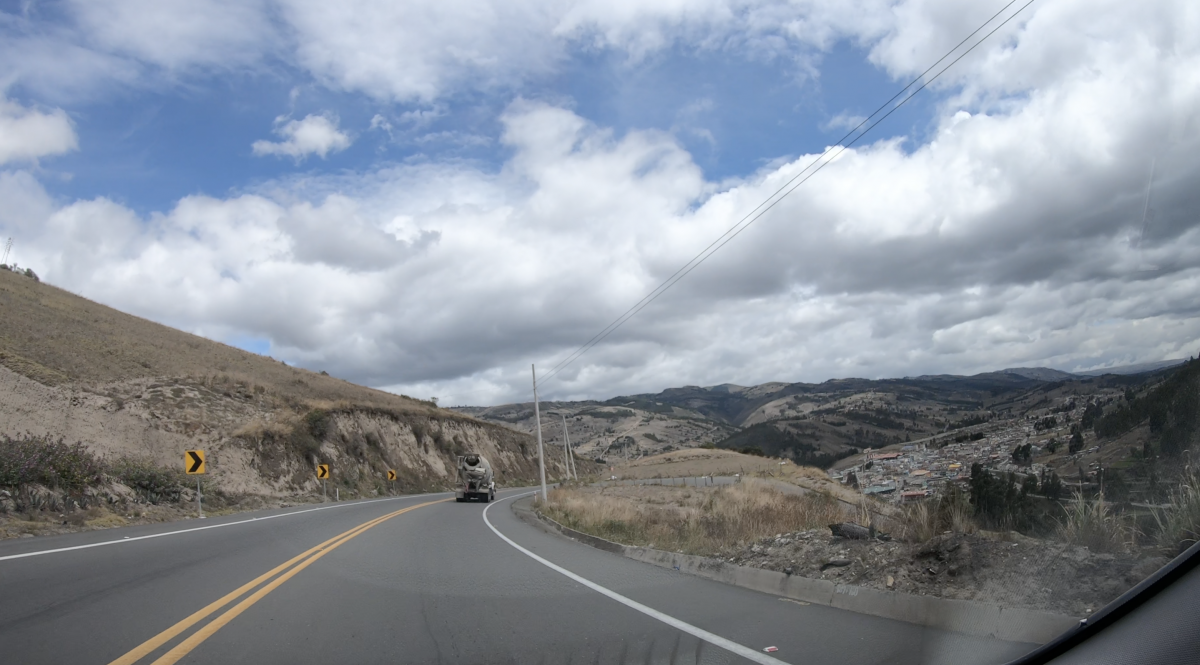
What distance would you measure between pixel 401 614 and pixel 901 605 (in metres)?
5.24

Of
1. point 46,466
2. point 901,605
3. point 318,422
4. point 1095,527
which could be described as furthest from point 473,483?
point 1095,527

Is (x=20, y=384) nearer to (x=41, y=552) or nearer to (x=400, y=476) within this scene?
(x=41, y=552)

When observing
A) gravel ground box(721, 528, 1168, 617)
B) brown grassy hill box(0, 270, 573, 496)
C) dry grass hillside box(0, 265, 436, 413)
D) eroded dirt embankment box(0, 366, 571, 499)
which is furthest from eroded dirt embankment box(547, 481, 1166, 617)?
dry grass hillside box(0, 265, 436, 413)

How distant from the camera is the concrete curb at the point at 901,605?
568 centimetres

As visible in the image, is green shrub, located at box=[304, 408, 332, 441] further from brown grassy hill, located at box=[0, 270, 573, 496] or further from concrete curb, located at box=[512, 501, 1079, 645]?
concrete curb, located at box=[512, 501, 1079, 645]

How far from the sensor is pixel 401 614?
8.08 metres

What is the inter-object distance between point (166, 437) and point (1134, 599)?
130 ft

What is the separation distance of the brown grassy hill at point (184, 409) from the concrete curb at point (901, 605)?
88.3 ft

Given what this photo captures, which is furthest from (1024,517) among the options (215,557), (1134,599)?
(215,557)

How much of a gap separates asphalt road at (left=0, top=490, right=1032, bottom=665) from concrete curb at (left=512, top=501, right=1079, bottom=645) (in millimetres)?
216

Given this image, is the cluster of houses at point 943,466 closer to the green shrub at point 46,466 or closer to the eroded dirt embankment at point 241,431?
the green shrub at point 46,466

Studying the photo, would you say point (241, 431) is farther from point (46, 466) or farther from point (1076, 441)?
point (1076, 441)

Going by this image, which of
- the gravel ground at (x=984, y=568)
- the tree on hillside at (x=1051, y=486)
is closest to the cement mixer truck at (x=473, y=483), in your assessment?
the gravel ground at (x=984, y=568)

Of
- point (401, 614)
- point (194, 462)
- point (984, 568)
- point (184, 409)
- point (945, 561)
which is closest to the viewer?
point (984, 568)
